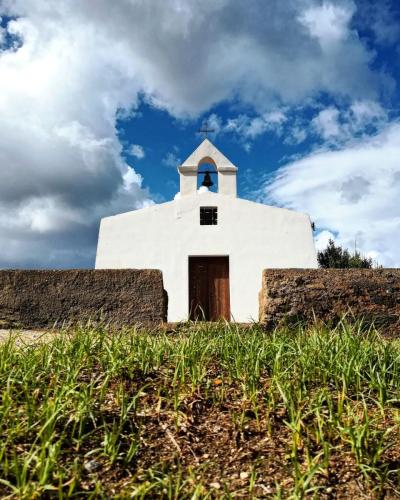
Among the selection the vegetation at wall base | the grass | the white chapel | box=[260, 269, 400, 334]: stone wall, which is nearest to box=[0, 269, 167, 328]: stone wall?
box=[260, 269, 400, 334]: stone wall

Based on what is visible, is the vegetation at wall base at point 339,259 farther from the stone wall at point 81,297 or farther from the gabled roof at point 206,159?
the stone wall at point 81,297

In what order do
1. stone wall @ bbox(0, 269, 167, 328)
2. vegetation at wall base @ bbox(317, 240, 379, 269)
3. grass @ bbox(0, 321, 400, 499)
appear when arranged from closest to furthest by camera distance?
1. grass @ bbox(0, 321, 400, 499)
2. stone wall @ bbox(0, 269, 167, 328)
3. vegetation at wall base @ bbox(317, 240, 379, 269)

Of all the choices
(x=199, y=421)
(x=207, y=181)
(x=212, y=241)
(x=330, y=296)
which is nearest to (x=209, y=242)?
(x=212, y=241)

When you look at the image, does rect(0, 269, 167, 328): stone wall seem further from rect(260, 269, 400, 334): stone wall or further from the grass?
the grass

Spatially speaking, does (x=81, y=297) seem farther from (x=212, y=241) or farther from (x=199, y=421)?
(x=212, y=241)

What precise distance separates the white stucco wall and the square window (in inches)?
5.8

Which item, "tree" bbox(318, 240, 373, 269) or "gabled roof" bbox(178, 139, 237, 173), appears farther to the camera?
"tree" bbox(318, 240, 373, 269)

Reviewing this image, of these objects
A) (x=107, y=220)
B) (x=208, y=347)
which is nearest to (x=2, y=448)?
(x=208, y=347)

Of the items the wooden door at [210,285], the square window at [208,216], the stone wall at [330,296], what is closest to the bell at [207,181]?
the square window at [208,216]

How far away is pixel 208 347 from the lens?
350 centimetres

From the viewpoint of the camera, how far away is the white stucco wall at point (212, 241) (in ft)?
45.8

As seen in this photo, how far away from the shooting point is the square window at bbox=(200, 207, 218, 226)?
48.7ft

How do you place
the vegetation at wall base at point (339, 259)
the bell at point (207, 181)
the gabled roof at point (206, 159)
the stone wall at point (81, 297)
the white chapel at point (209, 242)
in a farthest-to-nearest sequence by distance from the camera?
the vegetation at wall base at point (339, 259) < the bell at point (207, 181) < the gabled roof at point (206, 159) < the white chapel at point (209, 242) < the stone wall at point (81, 297)

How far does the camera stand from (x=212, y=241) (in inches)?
569
